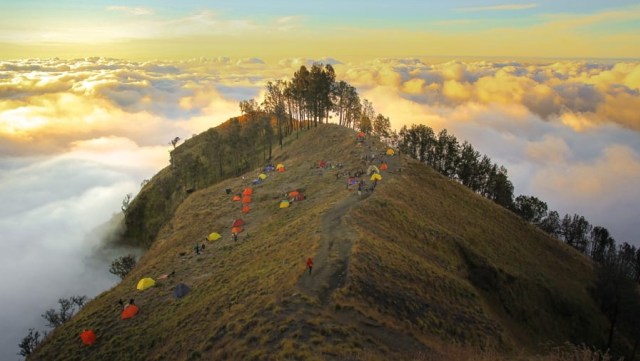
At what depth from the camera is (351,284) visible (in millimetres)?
32188

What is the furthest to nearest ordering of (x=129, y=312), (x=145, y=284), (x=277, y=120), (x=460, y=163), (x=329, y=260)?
(x=277, y=120) < (x=460, y=163) < (x=145, y=284) < (x=129, y=312) < (x=329, y=260)

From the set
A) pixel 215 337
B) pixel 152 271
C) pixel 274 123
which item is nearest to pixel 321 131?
pixel 274 123

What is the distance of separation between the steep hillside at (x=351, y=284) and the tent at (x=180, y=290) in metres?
0.74

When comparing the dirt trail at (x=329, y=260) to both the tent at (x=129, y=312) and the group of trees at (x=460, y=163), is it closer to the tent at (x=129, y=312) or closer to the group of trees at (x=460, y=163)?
the tent at (x=129, y=312)

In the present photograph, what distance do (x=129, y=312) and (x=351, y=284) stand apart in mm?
24827

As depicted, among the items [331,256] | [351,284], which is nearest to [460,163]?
[331,256]

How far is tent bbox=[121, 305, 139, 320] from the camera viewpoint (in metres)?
40.1

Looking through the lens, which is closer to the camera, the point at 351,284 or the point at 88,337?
the point at 351,284

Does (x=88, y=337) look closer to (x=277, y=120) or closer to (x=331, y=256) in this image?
(x=331, y=256)

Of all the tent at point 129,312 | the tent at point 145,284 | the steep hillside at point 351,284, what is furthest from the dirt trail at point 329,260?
the tent at point 145,284

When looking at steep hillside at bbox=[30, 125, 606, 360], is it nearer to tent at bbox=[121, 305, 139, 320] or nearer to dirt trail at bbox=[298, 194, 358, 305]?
dirt trail at bbox=[298, 194, 358, 305]

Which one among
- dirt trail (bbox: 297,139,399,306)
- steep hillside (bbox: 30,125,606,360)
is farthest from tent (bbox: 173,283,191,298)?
dirt trail (bbox: 297,139,399,306)

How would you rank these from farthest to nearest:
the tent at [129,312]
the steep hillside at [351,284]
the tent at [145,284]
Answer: the tent at [145,284] → the tent at [129,312] → the steep hillside at [351,284]

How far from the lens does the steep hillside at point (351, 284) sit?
28.2 meters
